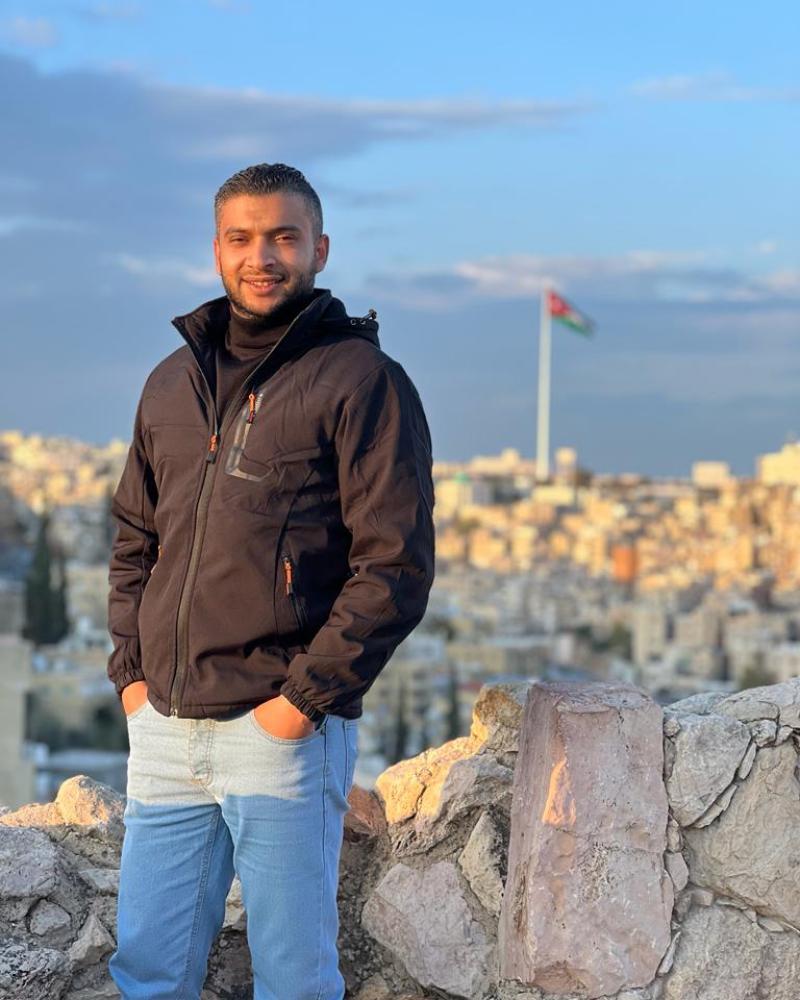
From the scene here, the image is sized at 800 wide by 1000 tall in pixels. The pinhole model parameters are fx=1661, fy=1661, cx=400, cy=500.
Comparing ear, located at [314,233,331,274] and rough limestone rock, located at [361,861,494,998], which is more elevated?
ear, located at [314,233,331,274]

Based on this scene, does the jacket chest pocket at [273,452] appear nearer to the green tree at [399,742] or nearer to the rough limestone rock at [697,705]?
the rough limestone rock at [697,705]

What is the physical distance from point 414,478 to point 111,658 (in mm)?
763

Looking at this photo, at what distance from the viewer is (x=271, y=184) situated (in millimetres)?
3236

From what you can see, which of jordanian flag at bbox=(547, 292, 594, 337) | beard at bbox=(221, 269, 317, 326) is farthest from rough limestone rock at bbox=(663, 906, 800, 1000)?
jordanian flag at bbox=(547, 292, 594, 337)

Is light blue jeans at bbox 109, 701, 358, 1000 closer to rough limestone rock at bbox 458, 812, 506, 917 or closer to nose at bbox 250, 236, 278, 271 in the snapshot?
rough limestone rock at bbox 458, 812, 506, 917

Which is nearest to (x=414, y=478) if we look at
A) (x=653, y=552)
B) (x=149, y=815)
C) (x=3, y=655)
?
(x=149, y=815)

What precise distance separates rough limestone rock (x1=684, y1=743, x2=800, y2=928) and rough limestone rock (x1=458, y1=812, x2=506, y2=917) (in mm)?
449

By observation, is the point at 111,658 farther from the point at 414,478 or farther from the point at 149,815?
the point at 414,478

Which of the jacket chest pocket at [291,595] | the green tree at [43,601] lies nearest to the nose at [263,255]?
the jacket chest pocket at [291,595]

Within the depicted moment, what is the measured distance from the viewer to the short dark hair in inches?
127

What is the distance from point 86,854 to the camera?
157 inches

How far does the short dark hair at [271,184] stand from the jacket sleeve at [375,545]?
14.6 inches

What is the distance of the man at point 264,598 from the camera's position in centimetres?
309

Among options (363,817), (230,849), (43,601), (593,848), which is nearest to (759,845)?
(593,848)
